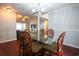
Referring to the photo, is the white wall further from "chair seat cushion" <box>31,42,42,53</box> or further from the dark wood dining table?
"chair seat cushion" <box>31,42,42,53</box>

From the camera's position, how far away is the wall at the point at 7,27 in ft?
→ 5.40

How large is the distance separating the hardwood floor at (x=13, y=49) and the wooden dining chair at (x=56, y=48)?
0.08 m

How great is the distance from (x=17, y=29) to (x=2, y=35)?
0.26 meters

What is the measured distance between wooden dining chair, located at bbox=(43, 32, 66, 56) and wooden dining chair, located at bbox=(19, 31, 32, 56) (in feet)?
0.90

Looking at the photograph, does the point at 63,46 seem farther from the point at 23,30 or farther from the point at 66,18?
the point at 23,30

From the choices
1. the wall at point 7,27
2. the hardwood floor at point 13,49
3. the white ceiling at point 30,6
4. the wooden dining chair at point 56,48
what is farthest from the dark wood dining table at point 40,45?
the white ceiling at point 30,6

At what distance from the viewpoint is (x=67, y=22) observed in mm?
1684

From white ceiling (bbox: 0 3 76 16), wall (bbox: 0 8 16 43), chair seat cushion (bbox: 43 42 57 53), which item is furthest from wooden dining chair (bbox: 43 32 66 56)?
wall (bbox: 0 8 16 43)

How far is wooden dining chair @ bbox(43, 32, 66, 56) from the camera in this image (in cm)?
169

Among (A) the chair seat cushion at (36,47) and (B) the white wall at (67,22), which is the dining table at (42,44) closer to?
(A) the chair seat cushion at (36,47)

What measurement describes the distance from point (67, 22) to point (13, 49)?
995 mm

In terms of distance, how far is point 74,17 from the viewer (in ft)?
5.46

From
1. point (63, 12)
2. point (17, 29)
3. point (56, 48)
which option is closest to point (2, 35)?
point (17, 29)

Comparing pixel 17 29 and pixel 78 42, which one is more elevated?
pixel 17 29
